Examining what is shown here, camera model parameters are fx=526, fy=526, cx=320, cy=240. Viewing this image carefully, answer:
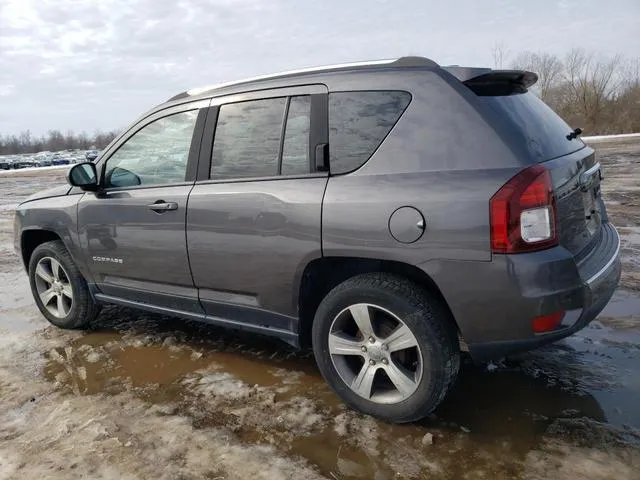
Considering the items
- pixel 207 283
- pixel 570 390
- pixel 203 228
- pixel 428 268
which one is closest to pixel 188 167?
pixel 203 228

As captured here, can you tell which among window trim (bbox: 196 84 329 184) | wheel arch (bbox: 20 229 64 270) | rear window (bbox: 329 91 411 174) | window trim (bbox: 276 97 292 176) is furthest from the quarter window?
rear window (bbox: 329 91 411 174)

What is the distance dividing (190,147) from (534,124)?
7.25 feet

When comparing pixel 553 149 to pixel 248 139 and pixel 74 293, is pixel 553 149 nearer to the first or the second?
pixel 248 139

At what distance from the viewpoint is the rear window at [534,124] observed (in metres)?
2.65

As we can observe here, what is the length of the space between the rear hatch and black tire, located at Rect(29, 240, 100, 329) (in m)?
3.48

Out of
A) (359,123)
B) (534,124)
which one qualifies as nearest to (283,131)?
(359,123)

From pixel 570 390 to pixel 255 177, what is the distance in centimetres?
228

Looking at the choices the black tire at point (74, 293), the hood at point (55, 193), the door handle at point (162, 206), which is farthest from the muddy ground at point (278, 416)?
the hood at point (55, 193)

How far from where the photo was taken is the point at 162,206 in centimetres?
361

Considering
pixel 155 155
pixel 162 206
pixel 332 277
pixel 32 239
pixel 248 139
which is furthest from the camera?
pixel 32 239

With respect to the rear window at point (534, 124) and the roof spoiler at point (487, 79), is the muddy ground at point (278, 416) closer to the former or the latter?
the rear window at point (534, 124)

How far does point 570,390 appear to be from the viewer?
3.11m

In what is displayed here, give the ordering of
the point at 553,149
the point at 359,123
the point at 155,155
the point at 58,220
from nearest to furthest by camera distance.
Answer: the point at 553,149 < the point at 359,123 < the point at 155,155 < the point at 58,220

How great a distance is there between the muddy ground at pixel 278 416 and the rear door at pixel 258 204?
19.9 inches
